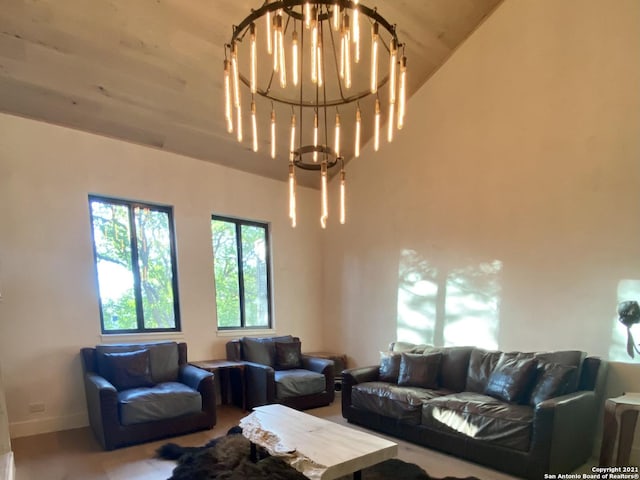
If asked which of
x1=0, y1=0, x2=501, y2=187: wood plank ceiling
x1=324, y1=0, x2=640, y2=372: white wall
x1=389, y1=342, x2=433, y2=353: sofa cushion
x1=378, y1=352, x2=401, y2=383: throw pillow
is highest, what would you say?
x1=0, y1=0, x2=501, y2=187: wood plank ceiling

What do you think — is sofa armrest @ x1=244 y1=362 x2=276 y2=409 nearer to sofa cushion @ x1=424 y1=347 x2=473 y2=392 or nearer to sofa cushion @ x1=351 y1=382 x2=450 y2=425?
sofa cushion @ x1=351 y1=382 x2=450 y2=425

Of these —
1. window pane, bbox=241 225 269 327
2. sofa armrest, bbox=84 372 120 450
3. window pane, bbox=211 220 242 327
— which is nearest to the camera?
sofa armrest, bbox=84 372 120 450

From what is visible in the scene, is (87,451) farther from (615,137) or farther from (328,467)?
(615,137)

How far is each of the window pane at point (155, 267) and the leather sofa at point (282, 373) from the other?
2.95ft

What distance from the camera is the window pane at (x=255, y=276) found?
5.16m

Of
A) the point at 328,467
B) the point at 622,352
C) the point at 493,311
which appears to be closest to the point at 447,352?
the point at 493,311

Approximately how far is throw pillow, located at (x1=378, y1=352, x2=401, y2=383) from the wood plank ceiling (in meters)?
3.10

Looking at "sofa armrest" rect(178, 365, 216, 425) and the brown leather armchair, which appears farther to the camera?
"sofa armrest" rect(178, 365, 216, 425)

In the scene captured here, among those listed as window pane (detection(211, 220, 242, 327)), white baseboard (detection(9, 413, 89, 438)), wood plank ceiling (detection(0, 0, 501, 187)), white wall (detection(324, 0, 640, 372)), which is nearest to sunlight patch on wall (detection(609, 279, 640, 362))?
white wall (detection(324, 0, 640, 372))

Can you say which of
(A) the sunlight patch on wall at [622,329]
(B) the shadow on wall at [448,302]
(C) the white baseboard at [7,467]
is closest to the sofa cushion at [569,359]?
(A) the sunlight patch on wall at [622,329]

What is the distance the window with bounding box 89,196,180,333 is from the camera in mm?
4027

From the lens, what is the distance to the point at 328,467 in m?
2.06

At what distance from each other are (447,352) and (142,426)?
2.98 m

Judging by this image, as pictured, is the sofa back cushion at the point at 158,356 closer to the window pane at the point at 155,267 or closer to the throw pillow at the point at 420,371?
the window pane at the point at 155,267
